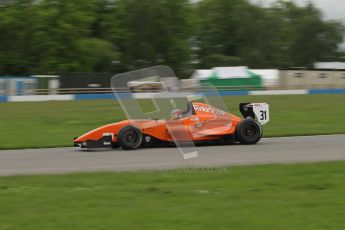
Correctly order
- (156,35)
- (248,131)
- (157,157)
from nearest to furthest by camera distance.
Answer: (157,157), (248,131), (156,35)

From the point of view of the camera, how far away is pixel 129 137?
428 inches

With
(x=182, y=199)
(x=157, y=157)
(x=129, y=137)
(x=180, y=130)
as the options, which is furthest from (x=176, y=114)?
(x=182, y=199)

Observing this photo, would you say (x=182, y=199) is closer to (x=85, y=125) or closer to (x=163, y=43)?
(x=85, y=125)

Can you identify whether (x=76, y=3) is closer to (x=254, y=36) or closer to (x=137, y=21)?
(x=137, y=21)

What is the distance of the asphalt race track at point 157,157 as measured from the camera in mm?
8695

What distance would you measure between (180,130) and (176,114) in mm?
469

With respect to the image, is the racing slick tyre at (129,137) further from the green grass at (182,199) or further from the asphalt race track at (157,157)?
the green grass at (182,199)

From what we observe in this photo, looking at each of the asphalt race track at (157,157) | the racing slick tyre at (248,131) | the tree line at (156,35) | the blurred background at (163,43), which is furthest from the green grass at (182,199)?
the tree line at (156,35)

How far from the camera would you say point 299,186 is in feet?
22.0

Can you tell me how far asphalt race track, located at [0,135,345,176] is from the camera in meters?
8.70

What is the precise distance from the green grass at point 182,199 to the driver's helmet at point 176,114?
2884 mm

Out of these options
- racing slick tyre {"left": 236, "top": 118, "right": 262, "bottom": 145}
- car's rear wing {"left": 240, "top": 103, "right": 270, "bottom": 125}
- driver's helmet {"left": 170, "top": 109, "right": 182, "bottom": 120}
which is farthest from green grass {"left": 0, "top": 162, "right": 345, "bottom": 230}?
car's rear wing {"left": 240, "top": 103, "right": 270, "bottom": 125}

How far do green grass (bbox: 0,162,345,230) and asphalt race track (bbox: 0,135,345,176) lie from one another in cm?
84

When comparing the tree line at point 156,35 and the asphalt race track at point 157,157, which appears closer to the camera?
the asphalt race track at point 157,157
